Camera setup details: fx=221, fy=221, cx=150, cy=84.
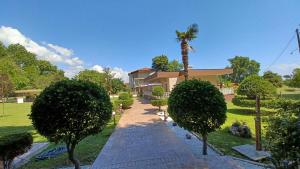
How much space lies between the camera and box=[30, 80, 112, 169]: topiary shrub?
19.5ft

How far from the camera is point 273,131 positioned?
3504mm

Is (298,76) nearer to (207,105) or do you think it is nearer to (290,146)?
(207,105)

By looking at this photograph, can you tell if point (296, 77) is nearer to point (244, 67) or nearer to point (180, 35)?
point (180, 35)

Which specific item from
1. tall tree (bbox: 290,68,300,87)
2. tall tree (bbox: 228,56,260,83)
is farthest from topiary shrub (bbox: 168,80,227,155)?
tall tree (bbox: 228,56,260,83)

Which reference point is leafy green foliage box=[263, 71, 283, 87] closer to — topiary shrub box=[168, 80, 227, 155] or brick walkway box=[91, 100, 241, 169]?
brick walkway box=[91, 100, 241, 169]

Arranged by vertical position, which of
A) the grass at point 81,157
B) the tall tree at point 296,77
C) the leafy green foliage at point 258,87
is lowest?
the grass at point 81,157

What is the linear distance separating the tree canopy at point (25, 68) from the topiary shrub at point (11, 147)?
2102 inches

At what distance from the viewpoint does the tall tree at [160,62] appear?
7306 centimetres

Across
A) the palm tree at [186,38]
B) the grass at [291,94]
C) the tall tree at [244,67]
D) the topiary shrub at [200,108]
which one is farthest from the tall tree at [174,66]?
the topiary shrub at [200,108]

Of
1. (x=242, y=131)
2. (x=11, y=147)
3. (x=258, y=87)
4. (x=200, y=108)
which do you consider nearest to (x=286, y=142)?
(x=200, y=108)

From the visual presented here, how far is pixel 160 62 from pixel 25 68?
148ft

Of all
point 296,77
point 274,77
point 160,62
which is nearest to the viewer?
point 296,77

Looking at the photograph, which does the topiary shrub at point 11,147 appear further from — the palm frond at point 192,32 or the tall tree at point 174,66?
the tall tree at point 174,66

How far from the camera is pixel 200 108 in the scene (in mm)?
7781
